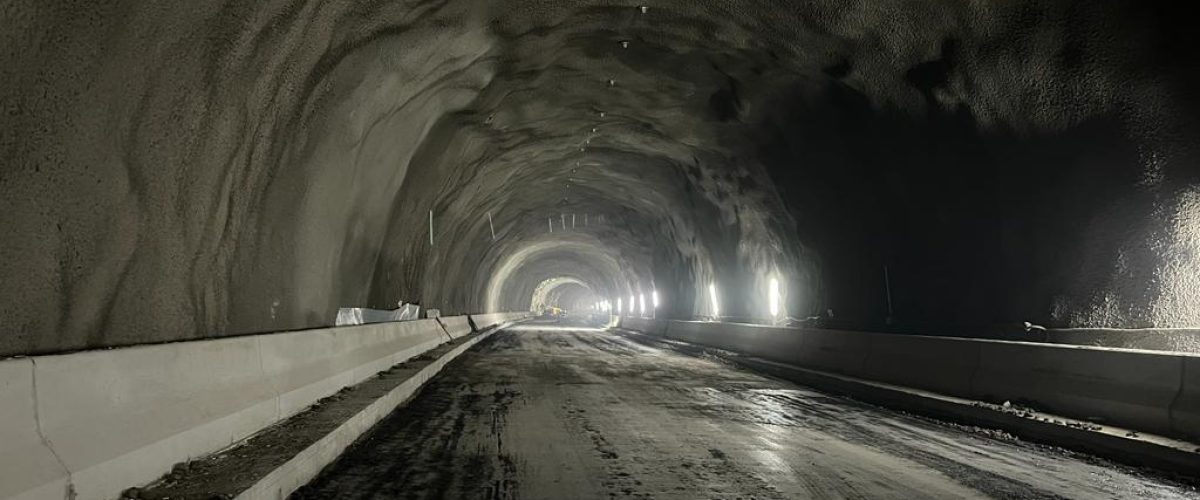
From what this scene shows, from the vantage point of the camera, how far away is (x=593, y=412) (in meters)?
11.3

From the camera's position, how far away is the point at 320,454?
7.32 m

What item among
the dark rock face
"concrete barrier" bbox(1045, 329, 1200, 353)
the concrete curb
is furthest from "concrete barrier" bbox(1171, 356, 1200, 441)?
the concrete curb

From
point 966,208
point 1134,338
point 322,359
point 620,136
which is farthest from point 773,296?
point 322,359

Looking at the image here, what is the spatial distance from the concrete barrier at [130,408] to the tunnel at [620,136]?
0.09 feet

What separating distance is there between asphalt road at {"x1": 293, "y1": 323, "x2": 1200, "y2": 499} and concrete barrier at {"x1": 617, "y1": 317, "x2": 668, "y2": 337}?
76.9 feet

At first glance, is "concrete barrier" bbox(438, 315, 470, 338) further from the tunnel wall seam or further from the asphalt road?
the tunnel wall seam

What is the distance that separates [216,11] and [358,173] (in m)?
6.71

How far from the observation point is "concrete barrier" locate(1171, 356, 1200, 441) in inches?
313

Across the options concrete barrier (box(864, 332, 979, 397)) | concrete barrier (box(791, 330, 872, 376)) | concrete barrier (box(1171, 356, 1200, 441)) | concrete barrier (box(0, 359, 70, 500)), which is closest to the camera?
concrete barrier (box(0, 359, 70, 500))

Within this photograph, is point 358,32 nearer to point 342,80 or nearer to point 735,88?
point 342,80

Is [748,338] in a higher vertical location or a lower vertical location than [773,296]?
lower

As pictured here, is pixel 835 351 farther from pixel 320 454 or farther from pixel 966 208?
pixel 320 454

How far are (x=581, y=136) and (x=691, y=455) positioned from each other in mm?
15807

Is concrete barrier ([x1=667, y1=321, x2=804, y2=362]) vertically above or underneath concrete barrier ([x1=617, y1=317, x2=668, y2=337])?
underneath
